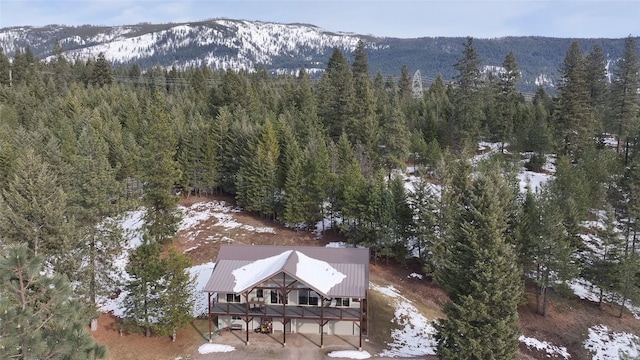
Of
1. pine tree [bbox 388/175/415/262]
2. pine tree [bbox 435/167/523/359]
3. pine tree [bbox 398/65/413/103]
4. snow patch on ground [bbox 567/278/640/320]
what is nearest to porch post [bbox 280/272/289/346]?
pine tree [bbox 435/167/523/359]

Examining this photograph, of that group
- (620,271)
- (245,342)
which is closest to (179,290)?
(245,342)

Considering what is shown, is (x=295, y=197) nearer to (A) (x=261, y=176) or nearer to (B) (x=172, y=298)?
(A) (x=261, y=176)

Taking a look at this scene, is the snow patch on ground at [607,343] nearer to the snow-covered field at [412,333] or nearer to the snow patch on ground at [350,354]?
the snow-covered field at [412,333]

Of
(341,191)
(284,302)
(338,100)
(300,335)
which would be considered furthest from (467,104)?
(284,302)

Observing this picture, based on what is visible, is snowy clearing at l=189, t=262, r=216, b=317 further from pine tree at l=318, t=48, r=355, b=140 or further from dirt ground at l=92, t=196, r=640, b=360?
pine tree at l=318, t=48, r=355, b=140

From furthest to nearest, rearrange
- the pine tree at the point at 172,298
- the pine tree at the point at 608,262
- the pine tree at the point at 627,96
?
the pine tree at the point at 627,96
the pine tree at the point at 608,262
the pine tree at the point at 172,298

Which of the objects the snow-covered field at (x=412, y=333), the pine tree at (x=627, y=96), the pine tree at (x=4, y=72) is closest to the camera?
the snow-covered field at (x=412, y=333)

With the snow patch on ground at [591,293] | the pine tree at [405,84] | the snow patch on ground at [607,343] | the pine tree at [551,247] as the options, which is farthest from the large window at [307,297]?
the pine tree at [405,84]

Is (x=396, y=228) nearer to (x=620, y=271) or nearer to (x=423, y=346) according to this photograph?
(x=423, y=346)
